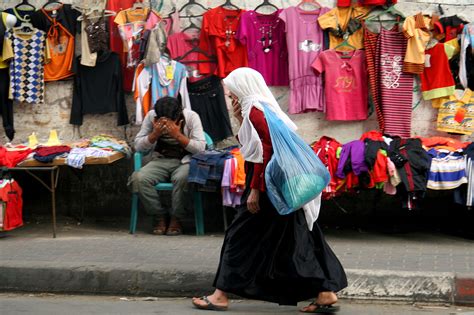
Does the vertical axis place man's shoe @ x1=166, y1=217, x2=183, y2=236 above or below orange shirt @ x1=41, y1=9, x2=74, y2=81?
below

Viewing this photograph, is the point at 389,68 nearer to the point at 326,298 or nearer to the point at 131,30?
the point at 131,30

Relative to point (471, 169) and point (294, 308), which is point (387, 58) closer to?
point (471, 169)

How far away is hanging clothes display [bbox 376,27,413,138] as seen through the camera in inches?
369

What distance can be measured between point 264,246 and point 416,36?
12.6ft

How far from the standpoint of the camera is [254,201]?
612 centimetres

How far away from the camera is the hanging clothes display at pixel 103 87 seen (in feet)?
32.0

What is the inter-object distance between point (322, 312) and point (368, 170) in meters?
2.41

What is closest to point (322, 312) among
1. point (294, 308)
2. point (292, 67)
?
point (294, 308)

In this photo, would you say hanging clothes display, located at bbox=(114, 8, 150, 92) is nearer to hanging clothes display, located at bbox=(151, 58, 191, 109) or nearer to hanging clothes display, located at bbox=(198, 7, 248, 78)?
hanging clothes display, located at bbox=(151, 58, 191, 109)

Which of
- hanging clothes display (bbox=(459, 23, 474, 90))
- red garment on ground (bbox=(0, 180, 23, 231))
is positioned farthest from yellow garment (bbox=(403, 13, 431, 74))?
red garment on ground (bbox=(0, 180, 23, 231))

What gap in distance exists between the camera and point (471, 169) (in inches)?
332

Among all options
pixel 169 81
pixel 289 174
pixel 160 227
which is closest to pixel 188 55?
pixel 169 81

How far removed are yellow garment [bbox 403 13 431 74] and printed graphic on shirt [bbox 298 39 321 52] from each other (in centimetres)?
91

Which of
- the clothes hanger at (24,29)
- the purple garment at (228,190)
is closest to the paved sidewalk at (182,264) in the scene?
the purple garment at (228,190)
